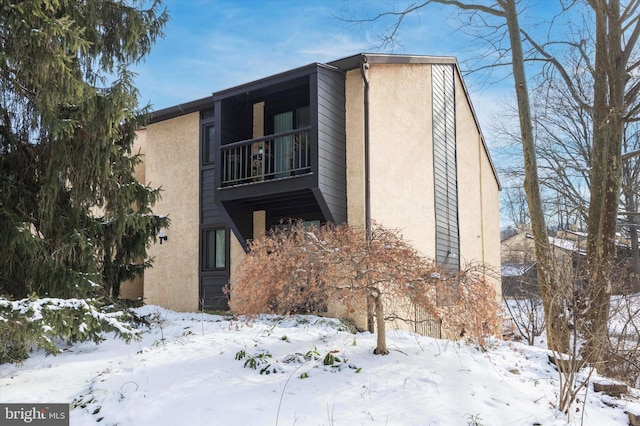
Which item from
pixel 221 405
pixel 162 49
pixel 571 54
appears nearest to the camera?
pixel 221 405

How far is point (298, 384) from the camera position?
5.52 meters

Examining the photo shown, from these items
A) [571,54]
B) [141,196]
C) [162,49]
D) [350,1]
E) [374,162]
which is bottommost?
[141,196]

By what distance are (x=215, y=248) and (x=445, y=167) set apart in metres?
7.08

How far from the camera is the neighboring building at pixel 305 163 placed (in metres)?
10.1

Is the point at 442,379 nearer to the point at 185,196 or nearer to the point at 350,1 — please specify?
the point at 185,196

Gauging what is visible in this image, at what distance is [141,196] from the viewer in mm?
8180

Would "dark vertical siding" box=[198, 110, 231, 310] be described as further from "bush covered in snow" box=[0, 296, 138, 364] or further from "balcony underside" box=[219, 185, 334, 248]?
"bush covered in snow" box=[0, 296, 138, 364]

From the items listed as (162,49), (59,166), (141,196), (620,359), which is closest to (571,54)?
(620,359)

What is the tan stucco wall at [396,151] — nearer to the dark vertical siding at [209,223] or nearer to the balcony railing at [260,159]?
the balcony railing at [260,159]

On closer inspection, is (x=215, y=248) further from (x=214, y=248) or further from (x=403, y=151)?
(x=403, y=151)

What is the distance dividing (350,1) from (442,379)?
10268 mm

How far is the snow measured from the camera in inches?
193

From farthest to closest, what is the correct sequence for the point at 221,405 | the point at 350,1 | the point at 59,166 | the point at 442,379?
the point at 350,1
the point at 59,166
the point at 442,379
the point at 221,405

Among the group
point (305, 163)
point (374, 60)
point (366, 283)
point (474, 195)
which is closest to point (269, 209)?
point (305, 163)
